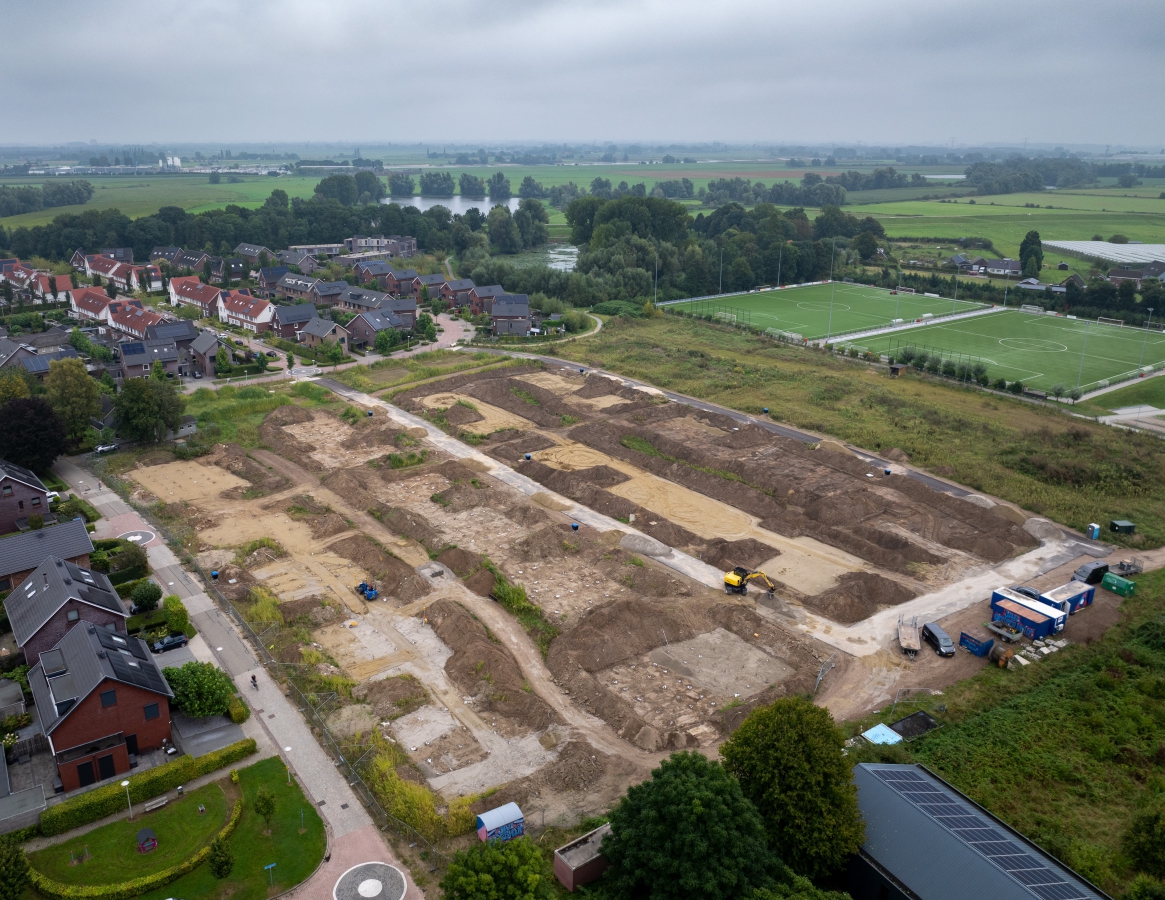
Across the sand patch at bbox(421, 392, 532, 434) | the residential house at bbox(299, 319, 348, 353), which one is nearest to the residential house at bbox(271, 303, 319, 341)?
the residential house at bbox(299, 319, 348, 353)

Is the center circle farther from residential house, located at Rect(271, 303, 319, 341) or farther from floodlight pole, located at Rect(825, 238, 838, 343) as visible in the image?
residential house, located at Rect(271, 303, 319, 341)

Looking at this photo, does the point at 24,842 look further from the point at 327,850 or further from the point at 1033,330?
the point at 1033,330

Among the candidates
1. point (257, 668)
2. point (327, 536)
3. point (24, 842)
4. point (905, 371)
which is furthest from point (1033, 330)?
point (24, 842)

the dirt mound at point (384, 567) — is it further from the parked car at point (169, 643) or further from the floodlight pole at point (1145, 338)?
the floodlight pole at point (1145, 338)

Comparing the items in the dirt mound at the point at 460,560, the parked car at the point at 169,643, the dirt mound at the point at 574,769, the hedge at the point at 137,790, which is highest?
the dirt mound at the point at 460,560

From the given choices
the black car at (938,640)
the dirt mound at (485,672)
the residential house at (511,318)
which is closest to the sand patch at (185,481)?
the dirt mound at (485,672)
